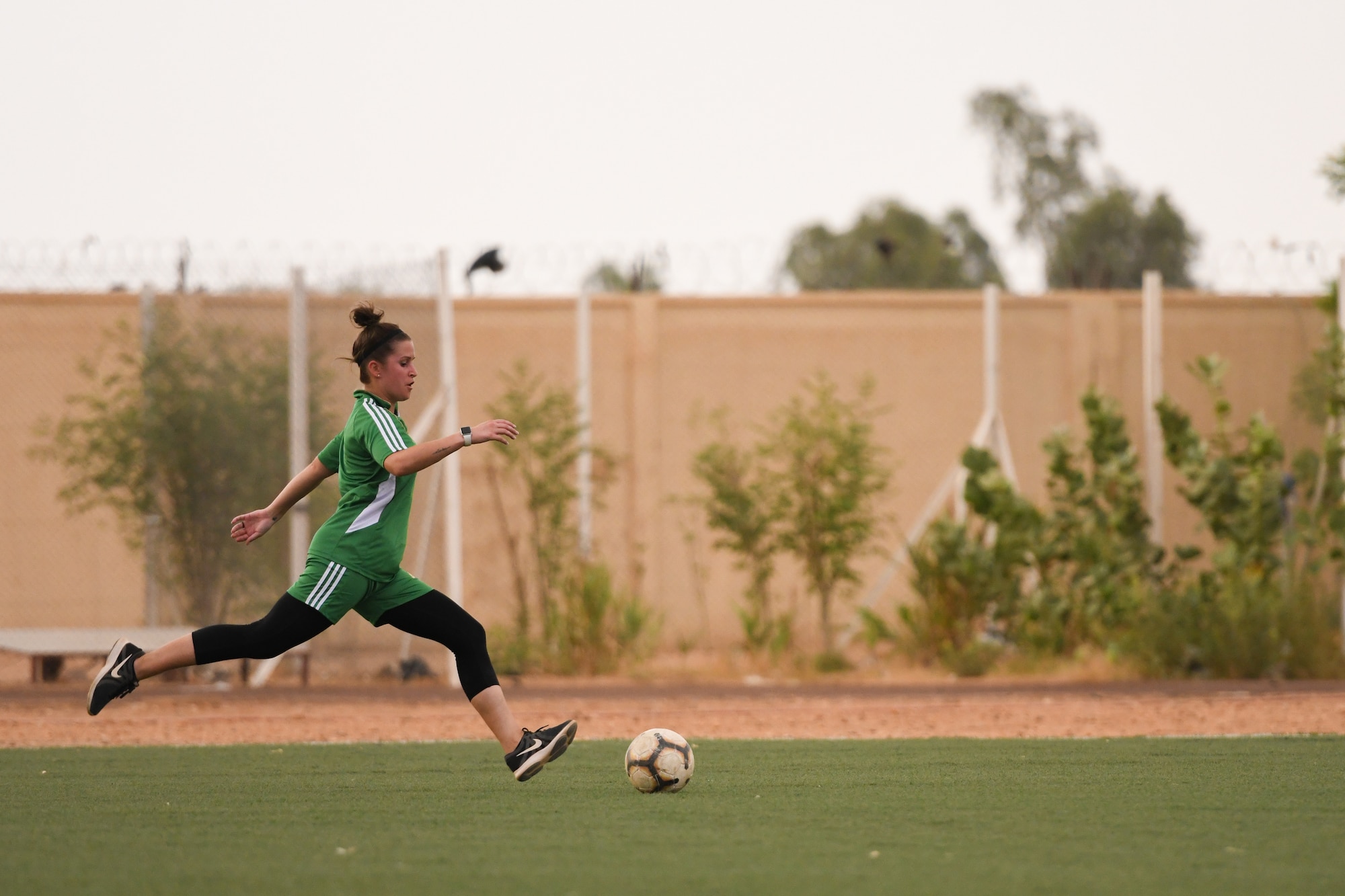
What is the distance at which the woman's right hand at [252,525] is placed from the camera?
6.11m

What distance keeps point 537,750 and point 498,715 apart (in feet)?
0.72

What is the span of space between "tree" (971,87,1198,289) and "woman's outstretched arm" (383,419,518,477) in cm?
3541

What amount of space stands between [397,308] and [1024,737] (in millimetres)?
6214

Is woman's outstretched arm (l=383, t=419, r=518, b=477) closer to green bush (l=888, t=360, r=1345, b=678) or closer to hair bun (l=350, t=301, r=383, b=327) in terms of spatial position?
hair bun (l=350, t=301, r=383, b=327)

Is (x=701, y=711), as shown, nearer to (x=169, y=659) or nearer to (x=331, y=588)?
(x=331, y=588)

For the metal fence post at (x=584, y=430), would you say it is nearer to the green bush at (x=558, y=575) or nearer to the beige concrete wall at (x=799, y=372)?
the green bush at (x=558, y=575)

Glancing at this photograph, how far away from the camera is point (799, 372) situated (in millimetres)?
15438

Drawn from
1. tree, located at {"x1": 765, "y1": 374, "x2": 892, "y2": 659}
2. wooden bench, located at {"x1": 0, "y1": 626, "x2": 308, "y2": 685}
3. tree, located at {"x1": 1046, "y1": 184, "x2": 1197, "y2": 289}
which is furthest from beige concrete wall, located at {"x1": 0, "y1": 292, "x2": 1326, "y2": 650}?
tree, located at {"x1": 1046, "y1": 184, "x2": 1197, "y2": 289}

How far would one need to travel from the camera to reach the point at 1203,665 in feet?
37.0

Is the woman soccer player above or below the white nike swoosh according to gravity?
above

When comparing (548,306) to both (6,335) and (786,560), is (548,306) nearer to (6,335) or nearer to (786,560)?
(786,560)

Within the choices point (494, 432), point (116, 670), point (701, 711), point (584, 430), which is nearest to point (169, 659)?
point (116, 670)

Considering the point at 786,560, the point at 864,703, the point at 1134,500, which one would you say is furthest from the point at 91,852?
the point at 786,560

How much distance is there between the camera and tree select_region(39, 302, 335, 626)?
38.3 ft
